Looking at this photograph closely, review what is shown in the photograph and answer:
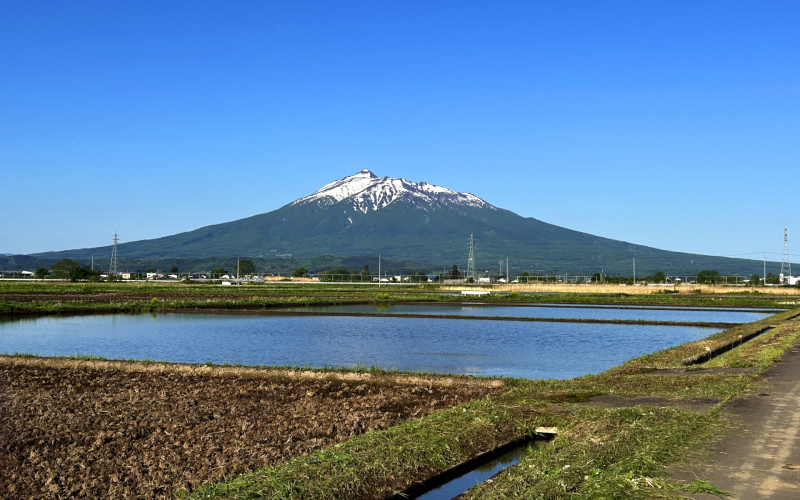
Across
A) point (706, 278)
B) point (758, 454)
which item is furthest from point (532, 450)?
point (706, 278)

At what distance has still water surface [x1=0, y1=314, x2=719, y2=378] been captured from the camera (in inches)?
824

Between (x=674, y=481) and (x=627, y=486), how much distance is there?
0.56 m

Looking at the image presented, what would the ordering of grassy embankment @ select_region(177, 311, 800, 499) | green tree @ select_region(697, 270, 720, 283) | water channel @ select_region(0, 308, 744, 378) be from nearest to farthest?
grassy embankment @ select_region(177, 311, 800, 499) < water channel @ select_region(0, 308, 744, 378) < green tree @ select_region(697, 270, 720, 283)

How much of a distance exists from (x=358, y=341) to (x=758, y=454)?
19.3 m

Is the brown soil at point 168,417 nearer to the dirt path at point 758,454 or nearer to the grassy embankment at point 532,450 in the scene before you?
the grassy embankment at point 532,450

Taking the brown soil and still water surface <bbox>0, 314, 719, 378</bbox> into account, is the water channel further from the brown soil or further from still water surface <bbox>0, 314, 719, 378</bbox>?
the brown soil

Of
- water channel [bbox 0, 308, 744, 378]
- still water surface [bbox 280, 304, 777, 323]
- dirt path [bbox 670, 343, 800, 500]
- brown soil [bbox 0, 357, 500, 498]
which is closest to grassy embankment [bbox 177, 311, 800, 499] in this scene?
dirt path [bbox 670, 343, 800, 500]

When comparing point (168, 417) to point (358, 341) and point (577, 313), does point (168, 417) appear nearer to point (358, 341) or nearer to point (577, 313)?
point (358, 341)

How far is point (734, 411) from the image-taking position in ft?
36.2

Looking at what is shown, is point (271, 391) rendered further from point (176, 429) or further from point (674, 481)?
point (674, 481)

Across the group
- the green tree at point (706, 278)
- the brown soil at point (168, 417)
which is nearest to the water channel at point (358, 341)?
the brown soil at point (168, 417)

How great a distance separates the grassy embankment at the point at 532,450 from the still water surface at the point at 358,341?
239 inches

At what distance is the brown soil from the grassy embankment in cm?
81

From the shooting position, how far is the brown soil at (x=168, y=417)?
7852mm
